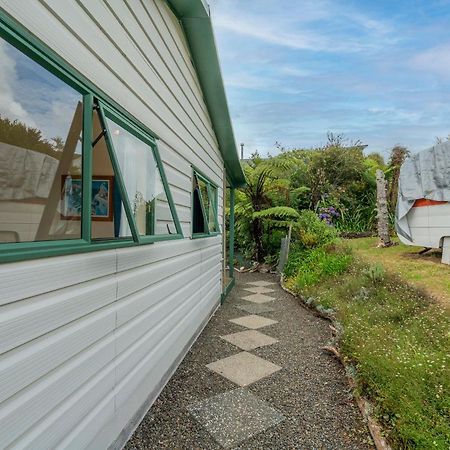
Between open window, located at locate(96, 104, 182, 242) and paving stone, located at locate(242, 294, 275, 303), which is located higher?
open window, located at locate(96, 104, 182, 242)

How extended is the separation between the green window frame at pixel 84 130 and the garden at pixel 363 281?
211 centimetres

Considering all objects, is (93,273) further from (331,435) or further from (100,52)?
(331,435)

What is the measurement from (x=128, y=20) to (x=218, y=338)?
11.9 feet

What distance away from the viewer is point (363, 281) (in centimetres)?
534

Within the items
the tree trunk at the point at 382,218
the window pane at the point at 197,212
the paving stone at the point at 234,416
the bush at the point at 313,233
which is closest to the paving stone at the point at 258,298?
the window pane at the point at 197,212

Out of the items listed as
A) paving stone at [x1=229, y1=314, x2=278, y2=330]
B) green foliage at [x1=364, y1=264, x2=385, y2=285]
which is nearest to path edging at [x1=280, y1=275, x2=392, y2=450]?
paving stone at [x1=229, y1=314, x2=278, y2=330]

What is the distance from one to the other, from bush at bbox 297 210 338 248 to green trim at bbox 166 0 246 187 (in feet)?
11.8

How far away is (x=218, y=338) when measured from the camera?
4.36m

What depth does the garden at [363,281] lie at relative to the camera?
7.59 ft

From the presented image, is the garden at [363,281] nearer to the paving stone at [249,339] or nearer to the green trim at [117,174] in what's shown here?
the paving stone at [249,339]

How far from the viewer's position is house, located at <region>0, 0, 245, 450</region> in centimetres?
129

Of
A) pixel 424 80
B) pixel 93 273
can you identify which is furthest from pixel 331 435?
pixel 424 80

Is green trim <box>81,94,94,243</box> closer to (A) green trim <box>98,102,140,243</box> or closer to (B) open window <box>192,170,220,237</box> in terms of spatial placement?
(A) green trim <box>98,102,140,243</box>

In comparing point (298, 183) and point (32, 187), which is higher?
point (298, 183)
